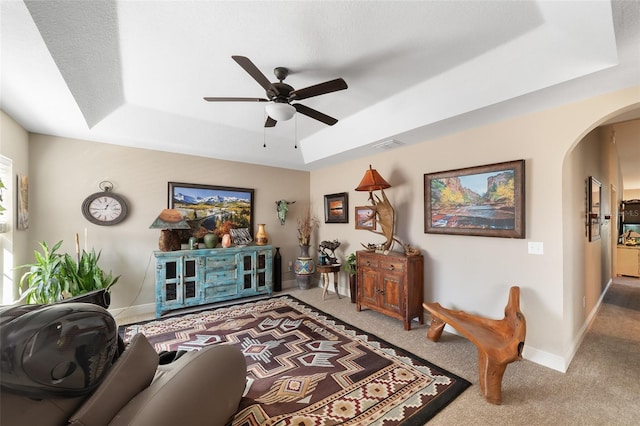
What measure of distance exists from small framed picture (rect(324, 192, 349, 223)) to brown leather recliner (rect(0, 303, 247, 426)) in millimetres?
3754

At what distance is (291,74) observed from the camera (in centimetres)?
246

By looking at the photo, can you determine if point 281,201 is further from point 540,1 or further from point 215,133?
point 540,1

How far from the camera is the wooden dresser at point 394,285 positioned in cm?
324

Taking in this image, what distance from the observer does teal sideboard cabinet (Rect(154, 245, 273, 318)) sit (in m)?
3.74

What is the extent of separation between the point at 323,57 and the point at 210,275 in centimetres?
340

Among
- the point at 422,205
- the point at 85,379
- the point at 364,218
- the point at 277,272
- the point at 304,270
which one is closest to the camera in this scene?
the point at 85,379

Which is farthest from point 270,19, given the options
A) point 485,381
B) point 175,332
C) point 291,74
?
point 175,332

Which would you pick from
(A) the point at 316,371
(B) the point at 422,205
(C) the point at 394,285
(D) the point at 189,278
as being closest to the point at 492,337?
(C) the point at 394,285

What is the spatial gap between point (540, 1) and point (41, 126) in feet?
16.0

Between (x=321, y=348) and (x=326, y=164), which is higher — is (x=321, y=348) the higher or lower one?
the lower one

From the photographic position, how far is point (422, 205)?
3.52m

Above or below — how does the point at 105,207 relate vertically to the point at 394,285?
above

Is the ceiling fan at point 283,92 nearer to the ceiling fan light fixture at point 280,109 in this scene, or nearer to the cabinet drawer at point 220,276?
the ceiling fan light fixture at point 280,109

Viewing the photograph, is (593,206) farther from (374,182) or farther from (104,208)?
(104,208)
